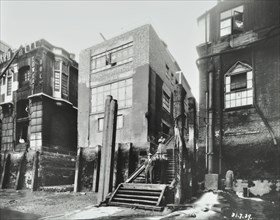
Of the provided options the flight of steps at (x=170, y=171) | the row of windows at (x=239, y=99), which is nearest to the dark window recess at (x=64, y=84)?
the flight of steps at (x=170, y=171)

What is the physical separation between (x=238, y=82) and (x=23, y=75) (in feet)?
63.2

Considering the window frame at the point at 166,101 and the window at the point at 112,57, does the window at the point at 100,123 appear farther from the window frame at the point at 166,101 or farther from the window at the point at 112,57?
the window frame at the point at 166,101

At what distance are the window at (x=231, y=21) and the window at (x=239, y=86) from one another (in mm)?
2196

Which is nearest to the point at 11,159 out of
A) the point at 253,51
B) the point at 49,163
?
the point at 49,163

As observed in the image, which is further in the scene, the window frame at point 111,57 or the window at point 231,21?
the window frame at point 111,57

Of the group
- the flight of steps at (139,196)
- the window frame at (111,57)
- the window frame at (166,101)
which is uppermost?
the window frame at (111,57)

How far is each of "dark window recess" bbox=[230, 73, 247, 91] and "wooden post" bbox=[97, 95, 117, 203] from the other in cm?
801

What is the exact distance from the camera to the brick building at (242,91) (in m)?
14.9

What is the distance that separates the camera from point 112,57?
74.8 feet

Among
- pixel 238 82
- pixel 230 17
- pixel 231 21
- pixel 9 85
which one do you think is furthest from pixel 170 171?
pixel 9 85

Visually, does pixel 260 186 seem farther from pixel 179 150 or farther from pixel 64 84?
pixel 64 84

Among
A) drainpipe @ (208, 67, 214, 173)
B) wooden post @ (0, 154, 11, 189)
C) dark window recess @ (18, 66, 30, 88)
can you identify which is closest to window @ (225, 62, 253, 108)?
drainpipe @ (208, 67, 214, 173)

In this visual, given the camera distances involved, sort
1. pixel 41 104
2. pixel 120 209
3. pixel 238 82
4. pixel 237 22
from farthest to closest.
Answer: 1. pixel 41 104
2. pixel 237 22
3. pixel 238 82
4. pixel 120 209

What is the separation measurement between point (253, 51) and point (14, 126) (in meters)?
21.0
